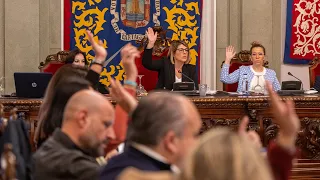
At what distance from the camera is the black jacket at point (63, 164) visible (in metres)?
2.58

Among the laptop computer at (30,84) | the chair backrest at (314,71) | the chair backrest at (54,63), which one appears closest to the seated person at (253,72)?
the chair backrest at (314,71)

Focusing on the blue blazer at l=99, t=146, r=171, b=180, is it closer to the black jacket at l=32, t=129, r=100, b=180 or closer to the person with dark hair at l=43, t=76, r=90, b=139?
the black jacket at l=32, t=129, r=100, b=180

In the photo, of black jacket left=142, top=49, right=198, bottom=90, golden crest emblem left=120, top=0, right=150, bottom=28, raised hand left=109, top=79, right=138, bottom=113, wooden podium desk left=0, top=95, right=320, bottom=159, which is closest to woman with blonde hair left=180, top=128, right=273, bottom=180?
raised hand left=109, top=79, right=138, bottom=113

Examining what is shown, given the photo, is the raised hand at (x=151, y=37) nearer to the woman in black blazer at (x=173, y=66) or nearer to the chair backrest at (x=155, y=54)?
the woman in black blazer at (x=173, y=66)

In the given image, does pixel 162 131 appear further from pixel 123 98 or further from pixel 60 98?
pixel 60 98

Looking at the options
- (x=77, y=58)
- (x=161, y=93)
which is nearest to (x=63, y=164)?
(x=161, y=93)

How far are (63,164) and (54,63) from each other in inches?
184

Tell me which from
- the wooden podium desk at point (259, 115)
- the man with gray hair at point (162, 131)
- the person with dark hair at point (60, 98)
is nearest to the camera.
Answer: the man with gray hair at point (162, 131)

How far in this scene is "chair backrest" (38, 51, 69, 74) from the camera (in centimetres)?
714

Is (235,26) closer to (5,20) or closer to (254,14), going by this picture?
(254,14)

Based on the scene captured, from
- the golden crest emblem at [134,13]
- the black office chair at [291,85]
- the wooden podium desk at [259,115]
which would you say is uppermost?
the golden crest emblem at [134,13]

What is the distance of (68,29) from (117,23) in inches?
22.3

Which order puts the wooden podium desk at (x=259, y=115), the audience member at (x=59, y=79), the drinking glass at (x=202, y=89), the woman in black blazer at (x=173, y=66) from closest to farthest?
the audience member at (x=59, y=79) → the wooden podium desk at (x=259, y=115) → the drinking glass at (x=202, y=89) → the woman in black blazer at (x=173, y=66)

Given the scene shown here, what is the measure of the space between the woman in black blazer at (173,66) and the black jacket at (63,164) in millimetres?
4582
